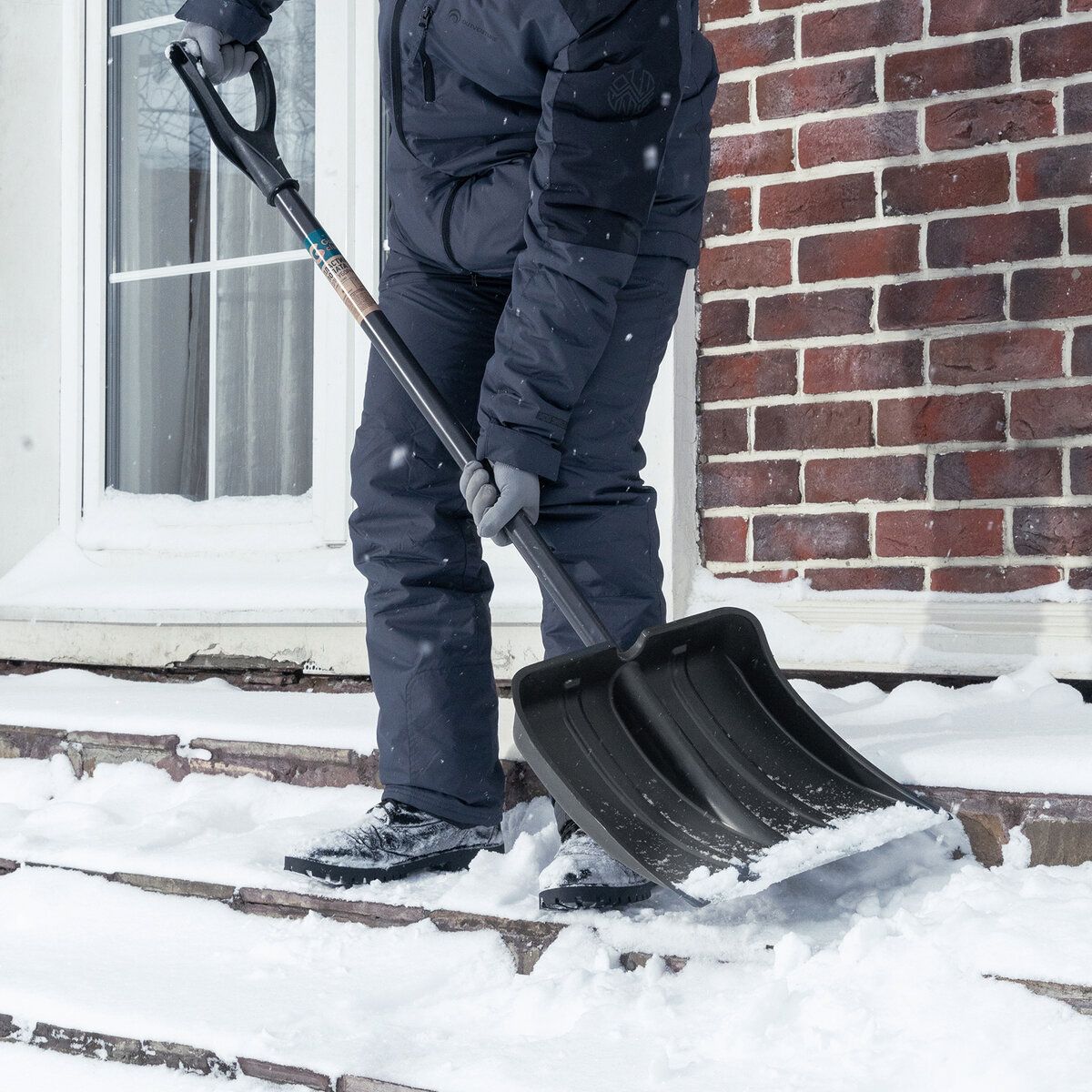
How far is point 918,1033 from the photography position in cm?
113

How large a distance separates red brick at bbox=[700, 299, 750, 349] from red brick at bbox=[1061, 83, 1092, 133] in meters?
0.65

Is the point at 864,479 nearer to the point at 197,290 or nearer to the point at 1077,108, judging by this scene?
the point at 1077,108

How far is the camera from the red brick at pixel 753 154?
7.30 ft

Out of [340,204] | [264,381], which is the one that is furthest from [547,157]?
[264,381]

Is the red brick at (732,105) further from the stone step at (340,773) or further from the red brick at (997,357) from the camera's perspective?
the stone step at (340,773)

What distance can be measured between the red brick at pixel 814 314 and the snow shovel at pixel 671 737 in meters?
0.83

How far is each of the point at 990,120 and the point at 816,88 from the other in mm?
331

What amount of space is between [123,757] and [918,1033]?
1.61 m

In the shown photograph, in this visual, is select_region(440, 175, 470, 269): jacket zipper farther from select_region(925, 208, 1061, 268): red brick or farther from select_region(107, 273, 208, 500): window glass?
select_region(107, 273, 208, 500): window glass

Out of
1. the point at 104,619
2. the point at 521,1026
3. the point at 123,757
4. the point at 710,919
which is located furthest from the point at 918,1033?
the point at 104,619

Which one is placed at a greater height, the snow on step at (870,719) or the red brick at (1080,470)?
the red brick at (1080,470)

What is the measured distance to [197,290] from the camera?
304 centimetres

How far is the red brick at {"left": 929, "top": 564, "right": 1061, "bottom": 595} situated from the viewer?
2064mm

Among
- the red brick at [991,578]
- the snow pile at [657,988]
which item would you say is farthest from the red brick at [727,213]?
the snow pile at [657,988]
